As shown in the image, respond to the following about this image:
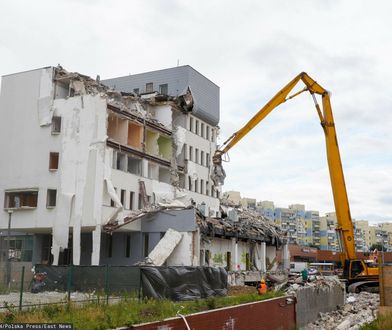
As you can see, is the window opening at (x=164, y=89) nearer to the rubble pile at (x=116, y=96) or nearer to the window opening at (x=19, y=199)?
the rubble pile at (x=116, y=96)

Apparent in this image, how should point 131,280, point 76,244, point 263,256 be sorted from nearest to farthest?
point 131,280
point 76,244
point 263,256

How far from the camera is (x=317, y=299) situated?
29.6 m

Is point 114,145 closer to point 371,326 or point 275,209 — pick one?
point 371,326

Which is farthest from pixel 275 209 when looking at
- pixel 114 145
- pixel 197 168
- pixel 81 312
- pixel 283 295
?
pixel 81 312

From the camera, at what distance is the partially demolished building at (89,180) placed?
41.8 metres

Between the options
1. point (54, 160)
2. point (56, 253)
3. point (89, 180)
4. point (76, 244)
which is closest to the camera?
point (76, 244)

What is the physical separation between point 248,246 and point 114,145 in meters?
19.1

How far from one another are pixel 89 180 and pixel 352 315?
22825 millimetres

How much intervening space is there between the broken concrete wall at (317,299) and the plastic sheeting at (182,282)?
13.5ft

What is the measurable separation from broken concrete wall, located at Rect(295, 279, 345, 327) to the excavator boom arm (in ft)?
14.6

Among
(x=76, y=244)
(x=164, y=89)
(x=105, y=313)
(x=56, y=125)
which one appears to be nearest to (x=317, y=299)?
(x=105, y=313)

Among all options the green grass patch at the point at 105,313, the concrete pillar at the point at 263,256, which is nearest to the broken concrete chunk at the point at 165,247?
the concrete pillar at the point at 263,256

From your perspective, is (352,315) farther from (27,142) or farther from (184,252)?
(27,142)

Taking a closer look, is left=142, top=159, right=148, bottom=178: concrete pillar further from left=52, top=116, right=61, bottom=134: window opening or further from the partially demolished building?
left=52, top=116, right=61, bottom=134: window opening
